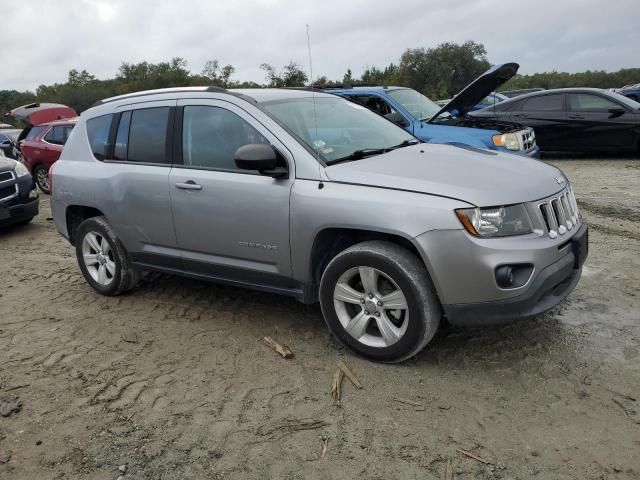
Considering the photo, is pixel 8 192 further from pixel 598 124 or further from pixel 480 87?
pixel 598 124

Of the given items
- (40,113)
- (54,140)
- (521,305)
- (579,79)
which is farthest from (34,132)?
(579,79)

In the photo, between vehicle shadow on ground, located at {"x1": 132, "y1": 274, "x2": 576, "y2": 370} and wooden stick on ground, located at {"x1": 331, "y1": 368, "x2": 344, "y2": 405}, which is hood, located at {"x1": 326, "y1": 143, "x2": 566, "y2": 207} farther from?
wooden stick on ground, located at {"x1": 331, "y1": 368, "x2": 344, "y2": 405}

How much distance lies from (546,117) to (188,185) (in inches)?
363

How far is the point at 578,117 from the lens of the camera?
10852 mm

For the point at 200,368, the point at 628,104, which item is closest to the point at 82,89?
the point at 628,104

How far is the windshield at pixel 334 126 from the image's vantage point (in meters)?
3.85

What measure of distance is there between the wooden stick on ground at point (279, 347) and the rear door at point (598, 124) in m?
9.18

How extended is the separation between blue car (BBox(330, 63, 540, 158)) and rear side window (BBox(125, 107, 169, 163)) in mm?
3188

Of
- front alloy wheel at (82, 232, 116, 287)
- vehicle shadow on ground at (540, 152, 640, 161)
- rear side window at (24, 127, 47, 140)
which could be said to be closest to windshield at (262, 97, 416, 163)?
front alloy wheel at (82, 232, 116, 287)

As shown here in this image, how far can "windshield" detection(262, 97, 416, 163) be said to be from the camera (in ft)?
12.6

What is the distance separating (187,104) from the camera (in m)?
4.24

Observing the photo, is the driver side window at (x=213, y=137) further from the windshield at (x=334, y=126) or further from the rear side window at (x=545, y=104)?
the rear side window at (x=545, y=104)

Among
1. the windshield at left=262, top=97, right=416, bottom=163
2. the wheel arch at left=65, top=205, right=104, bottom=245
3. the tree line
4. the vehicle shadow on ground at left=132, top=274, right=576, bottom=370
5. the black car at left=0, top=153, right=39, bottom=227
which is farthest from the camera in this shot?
the tree line

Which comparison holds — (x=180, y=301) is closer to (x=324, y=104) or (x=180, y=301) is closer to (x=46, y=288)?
(x=46, y=288)
